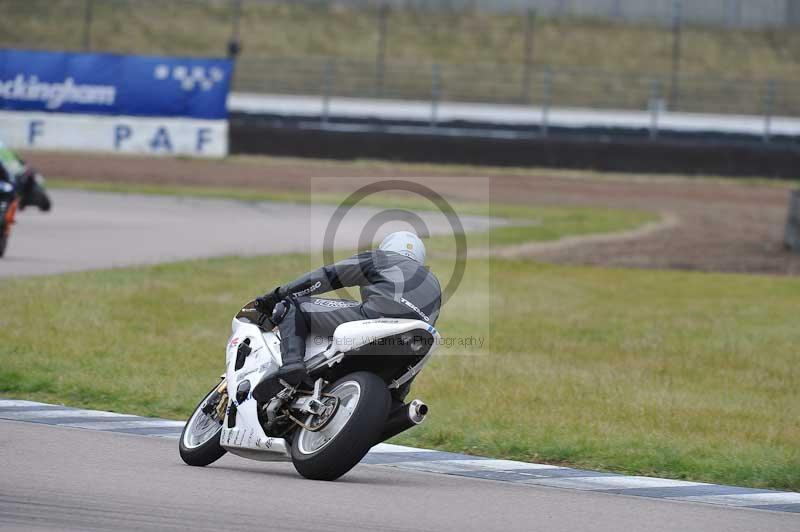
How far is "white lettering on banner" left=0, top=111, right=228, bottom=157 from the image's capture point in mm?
34812

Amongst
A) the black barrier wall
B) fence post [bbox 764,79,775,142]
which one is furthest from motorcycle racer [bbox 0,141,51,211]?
fence post [bbox 764,79,775,142]

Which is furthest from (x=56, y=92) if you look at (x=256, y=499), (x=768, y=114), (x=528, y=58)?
(x=256, y=499)

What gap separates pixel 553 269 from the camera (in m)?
20.5

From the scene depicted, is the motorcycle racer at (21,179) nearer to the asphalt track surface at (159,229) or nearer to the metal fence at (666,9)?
the asphalt track surface at (159,229)

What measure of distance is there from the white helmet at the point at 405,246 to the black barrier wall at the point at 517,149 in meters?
28.6

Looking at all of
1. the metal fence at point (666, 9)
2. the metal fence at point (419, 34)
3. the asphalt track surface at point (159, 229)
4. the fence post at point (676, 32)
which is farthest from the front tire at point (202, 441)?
the metal fence at point (666, 9)

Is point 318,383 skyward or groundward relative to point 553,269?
skyward

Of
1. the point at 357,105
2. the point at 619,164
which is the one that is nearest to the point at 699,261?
the point at 619,164

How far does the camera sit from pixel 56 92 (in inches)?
1374

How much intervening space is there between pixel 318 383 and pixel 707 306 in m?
10.7

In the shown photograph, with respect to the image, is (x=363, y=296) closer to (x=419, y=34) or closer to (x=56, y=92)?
(x=56, y=92)

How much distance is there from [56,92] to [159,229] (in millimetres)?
13134

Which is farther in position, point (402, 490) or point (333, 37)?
point (333, 37)

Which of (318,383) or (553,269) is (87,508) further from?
(553,269)
